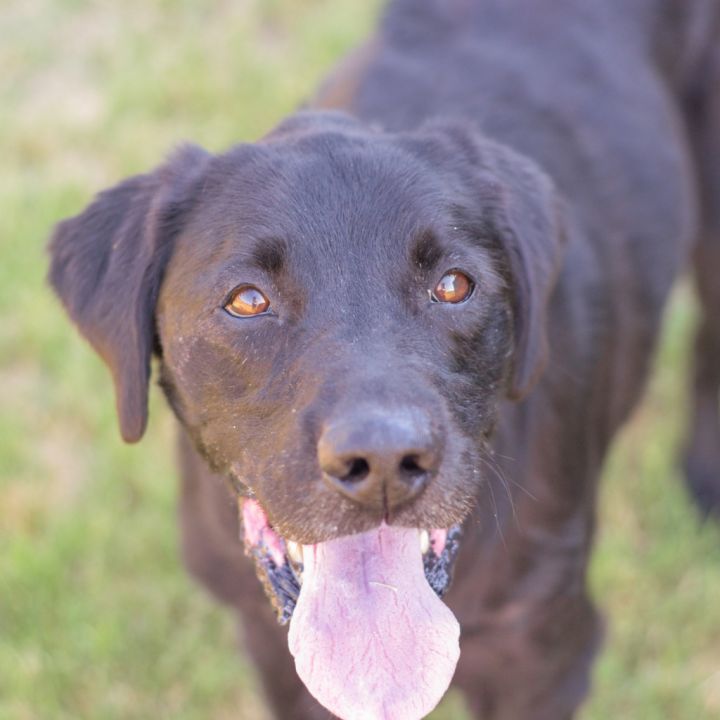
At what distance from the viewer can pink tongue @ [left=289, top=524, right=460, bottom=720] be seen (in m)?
2.27

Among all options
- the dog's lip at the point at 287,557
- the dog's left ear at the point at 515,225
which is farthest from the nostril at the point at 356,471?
the dog's left ear at the point at 515,225

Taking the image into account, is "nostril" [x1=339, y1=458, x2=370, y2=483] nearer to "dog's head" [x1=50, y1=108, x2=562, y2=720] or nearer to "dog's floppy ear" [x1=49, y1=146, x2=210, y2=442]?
"dog's head" [x1=50, y1=108, x2=562, y2=720]

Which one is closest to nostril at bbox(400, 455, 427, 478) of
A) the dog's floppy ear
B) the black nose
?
the black nose

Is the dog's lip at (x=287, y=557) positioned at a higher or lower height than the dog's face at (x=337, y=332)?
lower

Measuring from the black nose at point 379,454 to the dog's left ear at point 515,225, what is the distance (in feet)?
1.91

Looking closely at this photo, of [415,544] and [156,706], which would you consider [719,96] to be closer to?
[415,544]

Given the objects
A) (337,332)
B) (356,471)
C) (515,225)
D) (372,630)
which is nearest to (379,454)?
(356,471)

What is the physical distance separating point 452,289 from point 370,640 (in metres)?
0.77

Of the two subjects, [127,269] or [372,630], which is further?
[127,269]

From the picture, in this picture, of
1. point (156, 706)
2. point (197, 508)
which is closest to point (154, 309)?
point (197, 508)

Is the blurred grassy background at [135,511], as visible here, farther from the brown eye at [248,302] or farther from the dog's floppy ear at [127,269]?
the brown eye at [248,302]

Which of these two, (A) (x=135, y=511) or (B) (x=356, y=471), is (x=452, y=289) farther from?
(A) (x=135, y=511)

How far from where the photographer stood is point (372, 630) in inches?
90.2

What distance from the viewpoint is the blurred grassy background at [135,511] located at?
3.74 meters
